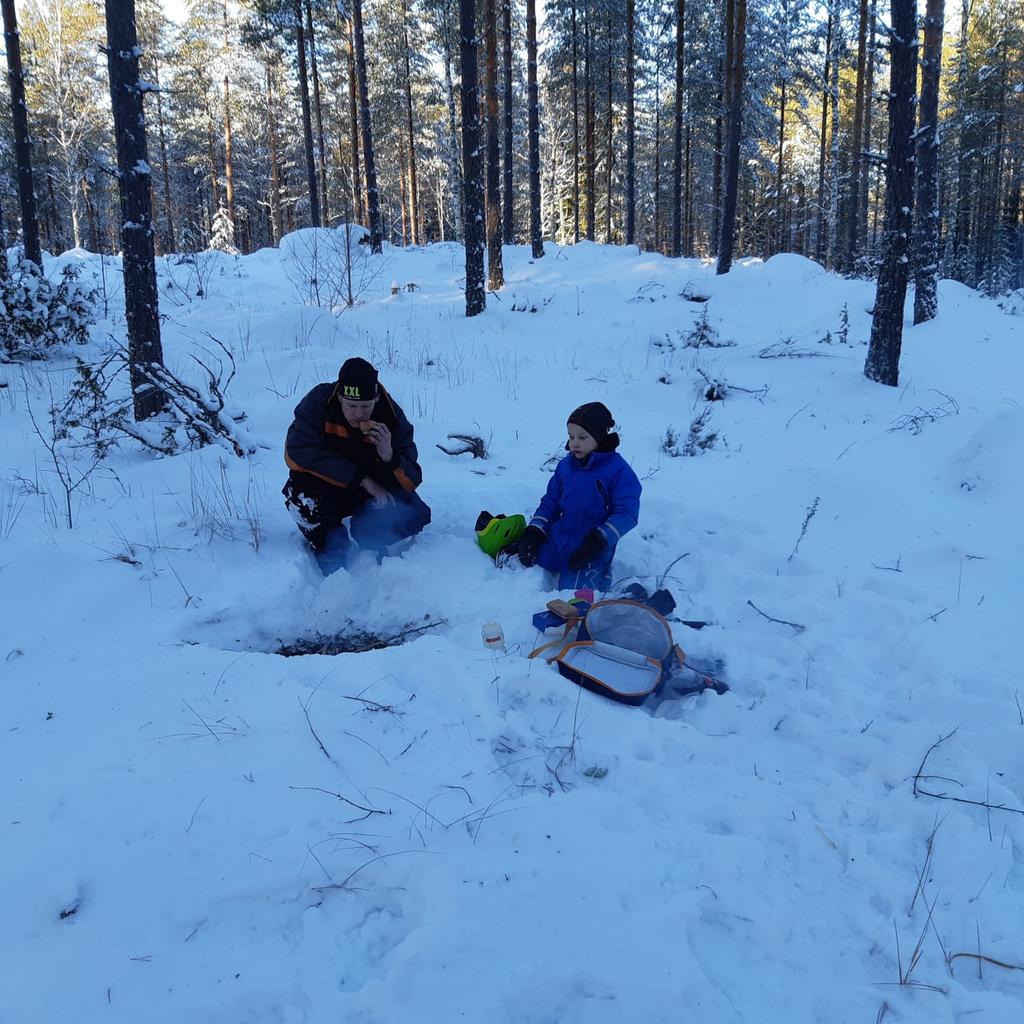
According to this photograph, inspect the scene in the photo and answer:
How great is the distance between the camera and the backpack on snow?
2.89m

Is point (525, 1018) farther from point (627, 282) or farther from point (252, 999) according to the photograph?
point (627, 282)

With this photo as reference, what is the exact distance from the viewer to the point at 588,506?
152 inches

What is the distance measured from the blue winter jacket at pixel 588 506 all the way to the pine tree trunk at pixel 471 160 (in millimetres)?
7998

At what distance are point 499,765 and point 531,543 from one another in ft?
5.66

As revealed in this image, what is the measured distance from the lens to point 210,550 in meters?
3.93

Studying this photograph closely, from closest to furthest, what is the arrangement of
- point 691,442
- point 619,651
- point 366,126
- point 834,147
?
point 619,651 < point 691,442 < point 366,126 < point 834,147

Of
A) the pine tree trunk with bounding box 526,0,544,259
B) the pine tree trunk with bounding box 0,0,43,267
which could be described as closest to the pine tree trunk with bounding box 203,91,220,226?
the pine tree trunk with bounding box 0,0,43,267

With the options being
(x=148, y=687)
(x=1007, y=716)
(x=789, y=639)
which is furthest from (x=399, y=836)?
(x=1007, y=716)

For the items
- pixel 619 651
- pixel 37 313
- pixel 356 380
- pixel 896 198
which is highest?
pixel 896 198

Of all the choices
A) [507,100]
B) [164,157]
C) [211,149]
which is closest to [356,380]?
[507,100]

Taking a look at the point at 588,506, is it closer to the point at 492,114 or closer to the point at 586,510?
the point at 586,510

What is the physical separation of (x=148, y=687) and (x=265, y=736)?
678mm

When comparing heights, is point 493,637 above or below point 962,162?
below

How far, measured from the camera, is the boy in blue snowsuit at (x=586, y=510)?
12.2 ft
